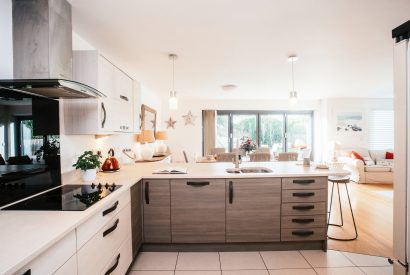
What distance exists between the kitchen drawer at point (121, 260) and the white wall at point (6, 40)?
1492 millimetres

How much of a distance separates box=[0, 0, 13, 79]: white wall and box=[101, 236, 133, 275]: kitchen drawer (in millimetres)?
1492

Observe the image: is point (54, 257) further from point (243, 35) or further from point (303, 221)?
point (243, 35)

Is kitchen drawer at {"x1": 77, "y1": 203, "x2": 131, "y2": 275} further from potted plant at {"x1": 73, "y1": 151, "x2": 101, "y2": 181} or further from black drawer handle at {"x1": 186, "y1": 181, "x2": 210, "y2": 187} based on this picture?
black drawer handle at {"x1": 186, "y1": 181, "x2": 210, "y2": 187}

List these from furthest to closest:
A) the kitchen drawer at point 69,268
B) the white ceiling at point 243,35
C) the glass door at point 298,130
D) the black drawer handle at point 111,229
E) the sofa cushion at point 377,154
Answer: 1. the glass door at point 298,130
2. the sofa cushion at point 377,154
3. the white ceiling at point 243,35
4. the black drawer handle at point 111,229
5. the kitchen drawer at point 69,268

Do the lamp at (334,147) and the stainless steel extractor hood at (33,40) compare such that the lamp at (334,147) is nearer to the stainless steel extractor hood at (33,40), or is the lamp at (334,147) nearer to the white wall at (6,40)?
the stainless steel extractor hood at (33,40)

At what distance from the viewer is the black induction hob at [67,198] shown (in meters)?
1.41

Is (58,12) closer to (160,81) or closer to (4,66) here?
(4,66)

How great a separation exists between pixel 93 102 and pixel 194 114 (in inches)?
219

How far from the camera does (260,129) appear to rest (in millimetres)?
7797

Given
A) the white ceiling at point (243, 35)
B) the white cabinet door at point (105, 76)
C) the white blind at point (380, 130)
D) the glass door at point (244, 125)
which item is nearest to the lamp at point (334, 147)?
the white blind at point (380, 130)

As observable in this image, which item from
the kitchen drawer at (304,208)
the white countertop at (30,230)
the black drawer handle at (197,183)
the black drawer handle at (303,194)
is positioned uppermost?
the white countertop at (30,230)

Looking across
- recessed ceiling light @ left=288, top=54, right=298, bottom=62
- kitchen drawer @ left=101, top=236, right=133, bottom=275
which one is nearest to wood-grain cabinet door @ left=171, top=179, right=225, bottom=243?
kitchen drawer @ left=101, top=236, right=133, bottom=275

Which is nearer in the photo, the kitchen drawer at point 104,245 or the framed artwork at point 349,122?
the kitchen drawer at point 104,245

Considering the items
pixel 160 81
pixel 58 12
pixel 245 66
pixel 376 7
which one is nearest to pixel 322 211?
pixel 376 7
